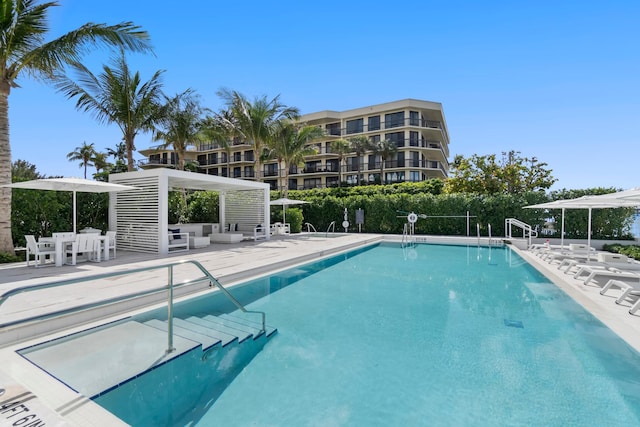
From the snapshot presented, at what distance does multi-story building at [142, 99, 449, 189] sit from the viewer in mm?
37594

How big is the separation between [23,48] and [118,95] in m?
4.79

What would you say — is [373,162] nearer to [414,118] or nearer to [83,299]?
[414,118]

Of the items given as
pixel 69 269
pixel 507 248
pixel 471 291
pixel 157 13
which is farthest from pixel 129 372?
pixel 507 248

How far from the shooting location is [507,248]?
15.4m

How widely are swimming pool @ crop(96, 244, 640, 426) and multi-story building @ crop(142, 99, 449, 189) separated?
30.8m

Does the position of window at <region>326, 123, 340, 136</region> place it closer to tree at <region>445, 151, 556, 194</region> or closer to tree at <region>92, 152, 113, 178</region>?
tree at <region>445, 151, 556, 194</region>

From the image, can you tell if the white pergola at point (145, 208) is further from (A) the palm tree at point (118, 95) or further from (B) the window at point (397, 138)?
(B) the window at point (397, 138)

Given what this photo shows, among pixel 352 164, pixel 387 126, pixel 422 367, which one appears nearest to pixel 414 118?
pixel 387 126

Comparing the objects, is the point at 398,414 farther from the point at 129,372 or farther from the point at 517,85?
the point at 517,85

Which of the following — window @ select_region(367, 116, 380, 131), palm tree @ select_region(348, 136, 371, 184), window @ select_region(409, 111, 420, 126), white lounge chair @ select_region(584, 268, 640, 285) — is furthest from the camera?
window @ select_region(367, 116, 380, 131)

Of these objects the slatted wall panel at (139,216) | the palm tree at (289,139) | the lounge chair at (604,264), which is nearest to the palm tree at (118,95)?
the slatted wall panel at (139,216)

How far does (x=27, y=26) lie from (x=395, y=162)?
1324 inches

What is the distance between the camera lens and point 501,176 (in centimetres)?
2106

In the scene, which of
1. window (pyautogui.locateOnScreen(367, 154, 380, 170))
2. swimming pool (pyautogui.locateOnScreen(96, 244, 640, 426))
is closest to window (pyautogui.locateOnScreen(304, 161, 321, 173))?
window (pyautogui.locateOnScreen(367, 154, 380, 170))
